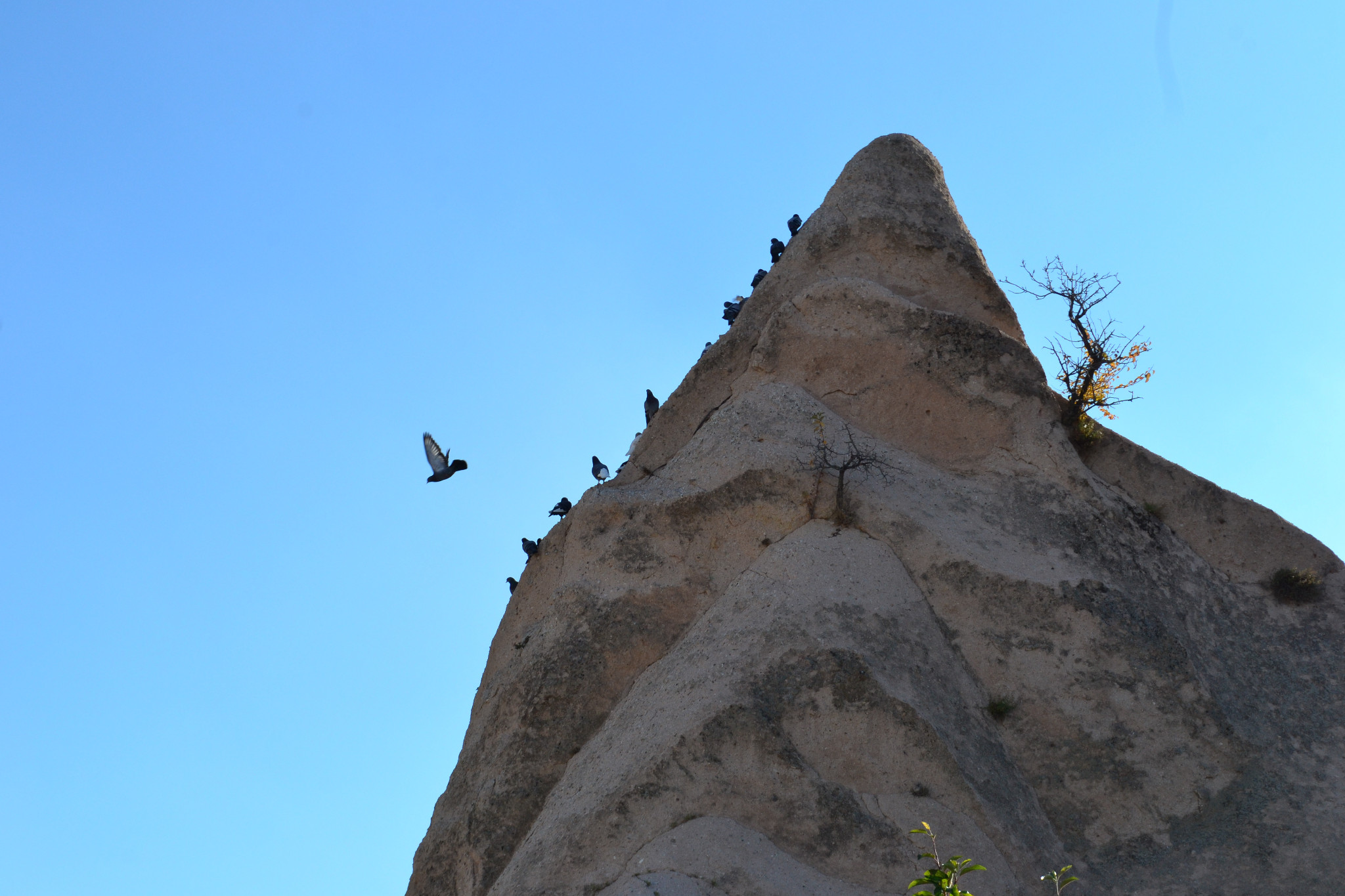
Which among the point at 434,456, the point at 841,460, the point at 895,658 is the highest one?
the point at 434,456

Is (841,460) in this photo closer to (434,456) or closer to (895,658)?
(895,658)

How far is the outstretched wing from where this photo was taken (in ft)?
39.1

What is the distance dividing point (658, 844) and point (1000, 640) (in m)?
3.62

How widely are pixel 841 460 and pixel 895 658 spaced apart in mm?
2393

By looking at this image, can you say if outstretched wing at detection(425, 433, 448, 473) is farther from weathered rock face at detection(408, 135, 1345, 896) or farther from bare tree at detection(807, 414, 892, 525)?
bare tree at detection(807, 414, 892, 525)

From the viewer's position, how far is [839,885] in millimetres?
7609

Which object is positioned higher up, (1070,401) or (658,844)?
(1070,401)

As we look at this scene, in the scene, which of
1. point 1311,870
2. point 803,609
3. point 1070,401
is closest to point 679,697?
point 803,609

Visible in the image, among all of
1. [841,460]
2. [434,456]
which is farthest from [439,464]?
[841,460]

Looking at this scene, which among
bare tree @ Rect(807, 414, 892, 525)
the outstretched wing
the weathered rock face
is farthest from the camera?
the outstretched wing

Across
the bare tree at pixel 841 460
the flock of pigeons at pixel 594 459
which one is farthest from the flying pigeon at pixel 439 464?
the bare tree at pixel 841 460

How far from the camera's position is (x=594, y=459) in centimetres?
1391

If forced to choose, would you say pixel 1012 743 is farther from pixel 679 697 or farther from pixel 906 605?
pixel 679 697

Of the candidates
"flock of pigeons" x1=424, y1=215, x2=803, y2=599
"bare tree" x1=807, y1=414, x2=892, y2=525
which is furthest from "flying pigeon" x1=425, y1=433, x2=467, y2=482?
"bare tree" x1=807, y1=414, x2=892, y2=525
